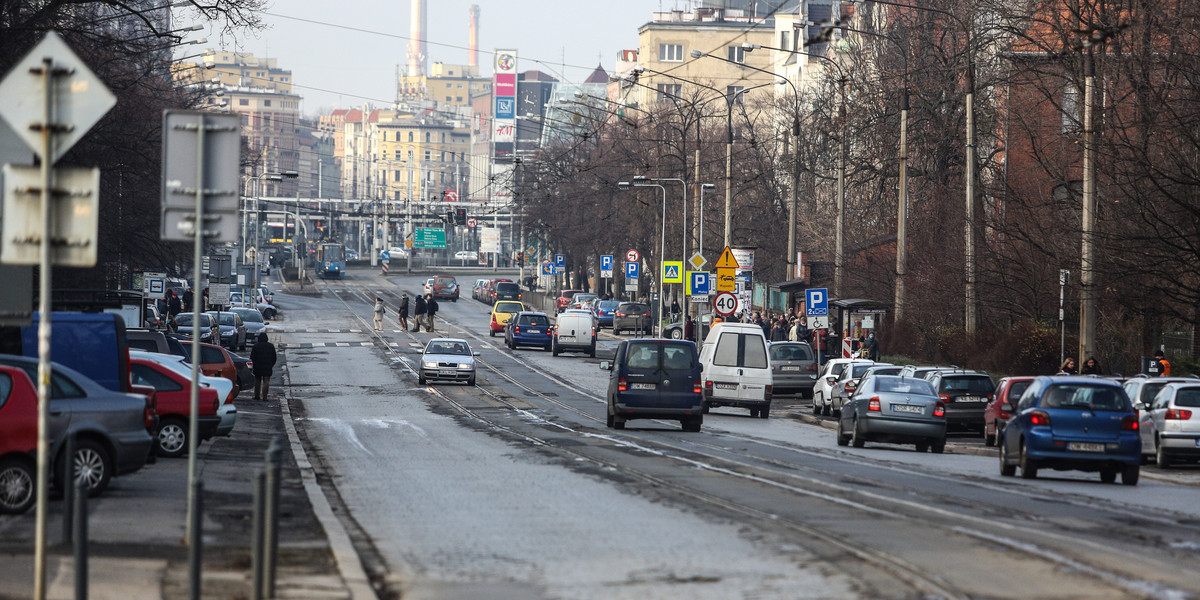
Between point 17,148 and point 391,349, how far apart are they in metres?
47.9

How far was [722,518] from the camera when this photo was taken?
13.7 meters

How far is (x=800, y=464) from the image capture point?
67.6 feet

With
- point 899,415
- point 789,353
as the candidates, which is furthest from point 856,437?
point 789,353

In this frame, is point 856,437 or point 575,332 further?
point 575,332

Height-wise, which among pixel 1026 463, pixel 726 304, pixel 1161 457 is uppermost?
pixel 726 304

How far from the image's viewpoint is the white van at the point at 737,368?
109 feet

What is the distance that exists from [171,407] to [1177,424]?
15.1 metres

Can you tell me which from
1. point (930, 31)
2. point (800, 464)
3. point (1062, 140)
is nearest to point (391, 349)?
point (930, 31)

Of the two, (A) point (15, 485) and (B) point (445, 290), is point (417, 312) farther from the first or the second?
(A) point (15, 485)

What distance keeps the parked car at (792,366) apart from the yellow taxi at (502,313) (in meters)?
27.6

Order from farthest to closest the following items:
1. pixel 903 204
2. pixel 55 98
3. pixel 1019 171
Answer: pixel 1019 171 < pixel 903 204 < pixel 55 98

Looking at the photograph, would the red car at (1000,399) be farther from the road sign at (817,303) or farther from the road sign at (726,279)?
the road sign at (817,303)

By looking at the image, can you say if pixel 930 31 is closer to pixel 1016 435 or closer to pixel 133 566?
pixel 1016 435

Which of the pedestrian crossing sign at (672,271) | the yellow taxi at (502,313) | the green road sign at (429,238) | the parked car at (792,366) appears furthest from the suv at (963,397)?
the green road sign at (429,238)
